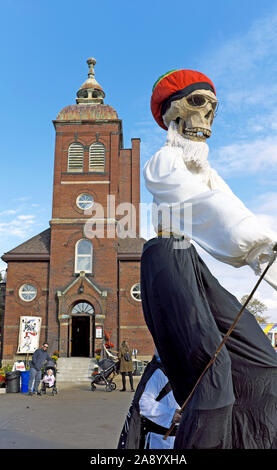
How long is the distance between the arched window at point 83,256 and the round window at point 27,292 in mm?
2932

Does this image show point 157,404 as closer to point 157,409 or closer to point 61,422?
point 157,409

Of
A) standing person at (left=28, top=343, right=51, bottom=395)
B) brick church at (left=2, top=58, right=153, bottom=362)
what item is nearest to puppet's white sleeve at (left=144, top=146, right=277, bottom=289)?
standing person at (left=28, top=343, right=51, bottom=395)

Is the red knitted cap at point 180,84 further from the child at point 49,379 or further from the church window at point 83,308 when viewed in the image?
the church window at point 83,308

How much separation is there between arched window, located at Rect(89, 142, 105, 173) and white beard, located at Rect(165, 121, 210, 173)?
25.5m

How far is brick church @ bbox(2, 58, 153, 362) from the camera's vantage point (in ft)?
82.7

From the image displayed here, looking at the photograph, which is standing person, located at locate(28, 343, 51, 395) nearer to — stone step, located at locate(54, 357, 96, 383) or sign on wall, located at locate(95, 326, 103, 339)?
stone step, located at locate(54, 357, 96, 383)

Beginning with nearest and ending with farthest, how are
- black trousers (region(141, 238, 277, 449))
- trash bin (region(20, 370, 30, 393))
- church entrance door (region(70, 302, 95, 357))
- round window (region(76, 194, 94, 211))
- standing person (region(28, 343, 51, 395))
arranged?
black trousers (region(141, 238, 277, 449)), standing person (region(28, 343, 51, 395)), trash bin (region(20, 370, 30, 393)), church entrance door (region(70, 302, 95, 357)), round window (region(76, 194, 94, 211))

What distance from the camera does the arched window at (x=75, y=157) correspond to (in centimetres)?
2761

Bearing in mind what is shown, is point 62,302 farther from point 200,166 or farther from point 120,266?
point 200,166

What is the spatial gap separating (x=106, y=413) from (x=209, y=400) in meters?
8.67

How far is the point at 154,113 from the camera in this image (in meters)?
2.57

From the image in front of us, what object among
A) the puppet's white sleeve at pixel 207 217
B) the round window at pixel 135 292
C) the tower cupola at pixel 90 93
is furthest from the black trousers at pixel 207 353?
the tower cupola at pixel 90 93

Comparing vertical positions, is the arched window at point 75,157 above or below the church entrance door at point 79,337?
above
